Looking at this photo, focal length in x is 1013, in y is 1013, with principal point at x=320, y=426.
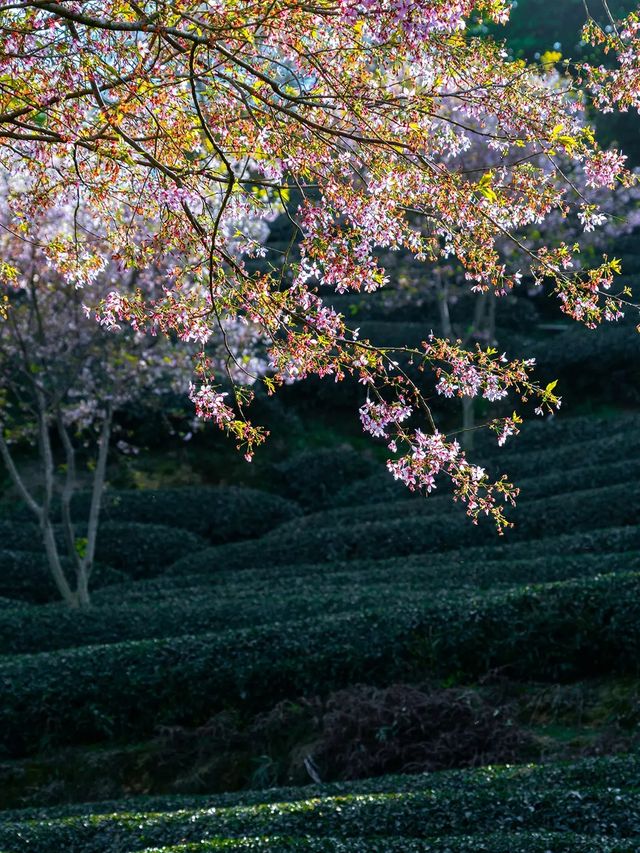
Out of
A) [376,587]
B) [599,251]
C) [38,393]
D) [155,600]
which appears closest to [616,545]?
[376,587]

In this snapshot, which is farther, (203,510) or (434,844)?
(203,510)

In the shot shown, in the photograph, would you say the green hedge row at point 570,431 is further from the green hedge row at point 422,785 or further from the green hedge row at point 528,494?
the green hedge row at point 422,785

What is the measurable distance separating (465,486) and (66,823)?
3.82 meters

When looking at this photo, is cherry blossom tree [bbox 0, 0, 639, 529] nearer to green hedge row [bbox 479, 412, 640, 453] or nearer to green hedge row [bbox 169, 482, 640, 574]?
green hedge row [bbox 169, 482, 640, 574]

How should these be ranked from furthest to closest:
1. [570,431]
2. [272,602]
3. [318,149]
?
[570,431] → [272,602] → [318,149]

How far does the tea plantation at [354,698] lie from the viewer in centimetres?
658

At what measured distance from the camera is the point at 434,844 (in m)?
5.84

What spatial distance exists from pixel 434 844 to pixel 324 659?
14.1 feet

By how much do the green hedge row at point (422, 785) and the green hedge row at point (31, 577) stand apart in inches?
316

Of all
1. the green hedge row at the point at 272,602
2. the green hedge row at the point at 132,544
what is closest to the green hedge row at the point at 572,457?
the green hedge row at the point at 272,602

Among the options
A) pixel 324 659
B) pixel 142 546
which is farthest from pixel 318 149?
→ pixel 142 546

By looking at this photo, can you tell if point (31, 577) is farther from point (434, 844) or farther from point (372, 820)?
point (434, 844)

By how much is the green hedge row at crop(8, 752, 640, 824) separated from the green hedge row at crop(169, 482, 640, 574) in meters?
7.53

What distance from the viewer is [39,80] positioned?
6.10 metres
